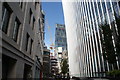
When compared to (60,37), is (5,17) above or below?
below

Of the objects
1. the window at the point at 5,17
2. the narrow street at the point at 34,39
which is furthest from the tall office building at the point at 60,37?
the window at the point at 5,17

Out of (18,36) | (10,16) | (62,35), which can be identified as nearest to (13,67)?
(18,36)

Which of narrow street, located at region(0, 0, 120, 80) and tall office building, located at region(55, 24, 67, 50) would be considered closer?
narrow street, located at region(0, 0, 120, 80)

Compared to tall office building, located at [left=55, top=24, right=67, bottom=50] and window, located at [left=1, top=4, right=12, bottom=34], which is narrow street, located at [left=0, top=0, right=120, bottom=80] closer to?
window, located at [left=1, top=4, right=12, bottom=34]

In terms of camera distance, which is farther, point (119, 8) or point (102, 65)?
point (102, 65)

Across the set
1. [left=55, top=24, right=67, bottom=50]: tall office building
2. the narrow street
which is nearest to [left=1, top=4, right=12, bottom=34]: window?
the narrow street

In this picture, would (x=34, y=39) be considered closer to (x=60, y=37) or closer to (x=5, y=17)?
(x=5, y=17)

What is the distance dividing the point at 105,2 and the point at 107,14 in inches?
98.9

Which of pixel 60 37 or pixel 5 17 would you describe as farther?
pixel 60 37

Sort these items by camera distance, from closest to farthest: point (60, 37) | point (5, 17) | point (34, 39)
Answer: point (5, 17) → point (34, 39) → point (60, 37)

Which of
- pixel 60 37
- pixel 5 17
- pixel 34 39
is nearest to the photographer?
pixel 5 17

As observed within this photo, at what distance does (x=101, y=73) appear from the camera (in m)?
22.2

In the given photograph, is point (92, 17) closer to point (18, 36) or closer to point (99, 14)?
point (99, 14)

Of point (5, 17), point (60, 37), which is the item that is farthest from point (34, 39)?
point (60, 37)
